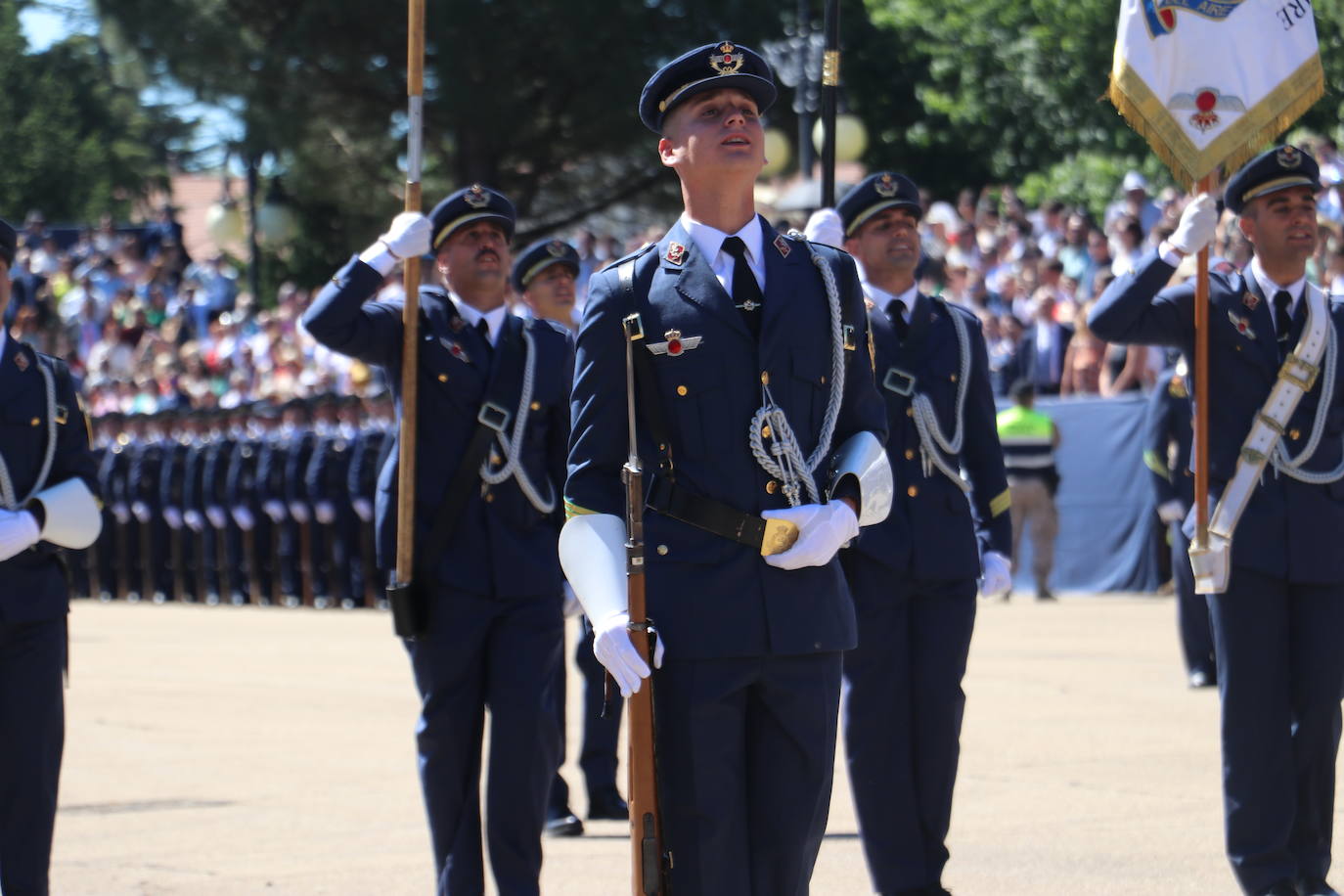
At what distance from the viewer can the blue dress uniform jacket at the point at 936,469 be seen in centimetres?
695

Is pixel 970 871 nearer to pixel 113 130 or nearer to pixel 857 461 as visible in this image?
pixel 857 461

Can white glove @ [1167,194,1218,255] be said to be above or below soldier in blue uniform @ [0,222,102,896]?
above

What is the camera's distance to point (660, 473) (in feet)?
16.1

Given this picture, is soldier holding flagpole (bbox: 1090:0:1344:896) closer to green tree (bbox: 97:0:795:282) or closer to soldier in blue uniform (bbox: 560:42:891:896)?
soldier in blue uniform (bbox: 560:42:891:896)

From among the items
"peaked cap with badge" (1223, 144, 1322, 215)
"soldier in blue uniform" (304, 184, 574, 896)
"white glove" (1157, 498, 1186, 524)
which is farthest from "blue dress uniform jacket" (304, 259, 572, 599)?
"white glove" (1157, 498, 1186, 524)

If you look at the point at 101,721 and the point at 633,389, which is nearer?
the point at 633,389

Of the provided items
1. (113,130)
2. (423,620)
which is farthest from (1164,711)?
(113,130)

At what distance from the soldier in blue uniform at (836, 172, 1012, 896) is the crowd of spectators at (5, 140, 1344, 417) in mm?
Answer: 685

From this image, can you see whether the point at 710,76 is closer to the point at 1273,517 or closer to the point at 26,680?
the point at 1273,517

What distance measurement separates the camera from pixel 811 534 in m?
4.82

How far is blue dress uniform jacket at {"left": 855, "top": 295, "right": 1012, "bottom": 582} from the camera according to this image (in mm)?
6945

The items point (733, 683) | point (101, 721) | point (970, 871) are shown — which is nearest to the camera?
point (733, 683)

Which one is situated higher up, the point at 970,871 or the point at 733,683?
the point at 733,683

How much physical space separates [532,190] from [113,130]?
96.7 feet
